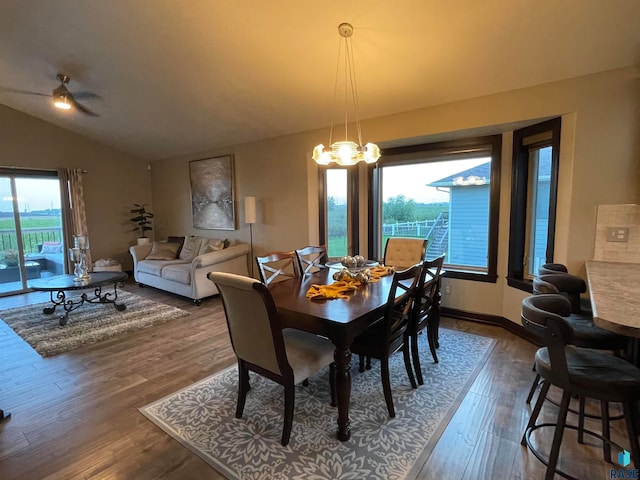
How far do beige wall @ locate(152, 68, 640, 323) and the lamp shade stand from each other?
209mm

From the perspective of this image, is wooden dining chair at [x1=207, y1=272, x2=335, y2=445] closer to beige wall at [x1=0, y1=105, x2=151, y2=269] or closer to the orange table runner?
the orange table runner

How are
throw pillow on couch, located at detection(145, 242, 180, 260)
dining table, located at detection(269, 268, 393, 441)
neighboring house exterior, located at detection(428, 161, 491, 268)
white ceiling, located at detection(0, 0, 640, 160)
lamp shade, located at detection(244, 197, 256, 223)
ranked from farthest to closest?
throw pillow on couch, located at detection(145, 242, 180, 260) < lamp shade, located at detection(244, 197, 256, 223) < neighboring house exterior, located at detection(428, 161, 491, 268) < white ceiling, located at detection(0, 0, 640, 160) < dining table, located at detection(269, 268, 393, 441)

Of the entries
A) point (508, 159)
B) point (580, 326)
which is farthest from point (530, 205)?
point (580, 326)

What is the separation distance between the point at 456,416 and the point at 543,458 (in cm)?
51

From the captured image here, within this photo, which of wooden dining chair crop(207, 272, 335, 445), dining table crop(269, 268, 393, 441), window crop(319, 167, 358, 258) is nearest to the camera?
wooden dining chair crop(207, 272, 335, 445)

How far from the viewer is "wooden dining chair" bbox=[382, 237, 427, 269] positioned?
3.54 m

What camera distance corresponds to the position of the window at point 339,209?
4625mm

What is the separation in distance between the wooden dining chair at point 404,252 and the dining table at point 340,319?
1277mm

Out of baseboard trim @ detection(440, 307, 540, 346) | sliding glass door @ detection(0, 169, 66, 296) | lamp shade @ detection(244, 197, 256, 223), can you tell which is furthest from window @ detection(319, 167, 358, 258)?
sliding glass door @ detection(0, 169, 66, 296)

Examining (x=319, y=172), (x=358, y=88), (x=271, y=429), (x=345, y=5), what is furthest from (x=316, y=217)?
(x=271, y=429)

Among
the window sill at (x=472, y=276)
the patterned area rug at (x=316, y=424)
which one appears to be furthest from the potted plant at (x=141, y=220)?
the window sill at (x=472, y=276)

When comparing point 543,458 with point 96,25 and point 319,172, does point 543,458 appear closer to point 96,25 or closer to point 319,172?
point 319,172

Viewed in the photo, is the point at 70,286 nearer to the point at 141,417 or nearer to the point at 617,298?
the point at 141,417

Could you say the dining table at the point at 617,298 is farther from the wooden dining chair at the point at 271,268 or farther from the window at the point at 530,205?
the wooden dining chair at the point at 271,268
